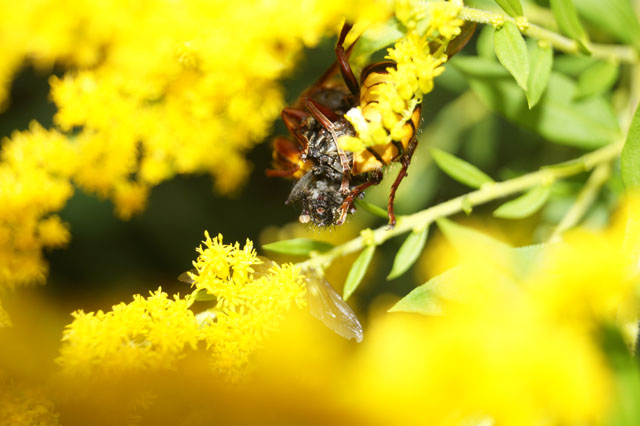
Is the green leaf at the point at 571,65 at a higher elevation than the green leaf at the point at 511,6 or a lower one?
higher

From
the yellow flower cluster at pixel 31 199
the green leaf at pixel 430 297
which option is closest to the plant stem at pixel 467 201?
the green leaf at pixel 430 297

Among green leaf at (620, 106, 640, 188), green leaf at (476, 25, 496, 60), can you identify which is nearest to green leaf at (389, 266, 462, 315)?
green leaf at (620, 106, 640, 188)

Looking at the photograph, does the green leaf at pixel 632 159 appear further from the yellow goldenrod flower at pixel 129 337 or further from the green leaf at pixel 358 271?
the yellow goldenrod flower at pixel 129 337

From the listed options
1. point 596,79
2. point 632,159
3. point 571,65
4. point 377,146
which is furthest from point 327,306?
point 571,65

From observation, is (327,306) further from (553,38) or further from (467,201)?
(553,38)

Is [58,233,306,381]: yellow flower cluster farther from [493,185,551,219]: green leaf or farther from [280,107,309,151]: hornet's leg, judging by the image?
[493,185,551,219]: green leaf

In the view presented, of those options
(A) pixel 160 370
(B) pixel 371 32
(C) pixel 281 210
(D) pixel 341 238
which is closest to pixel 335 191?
(B) pixel 371 32

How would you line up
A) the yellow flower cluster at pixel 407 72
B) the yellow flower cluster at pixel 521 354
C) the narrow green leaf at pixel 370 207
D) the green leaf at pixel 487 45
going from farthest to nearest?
the green leaf at pixel 487 45
the narrow green leaf at pixel 370 207
the yellow flower cluster at pixel 407 72
the yellow flower cluster at pixel 521 354
